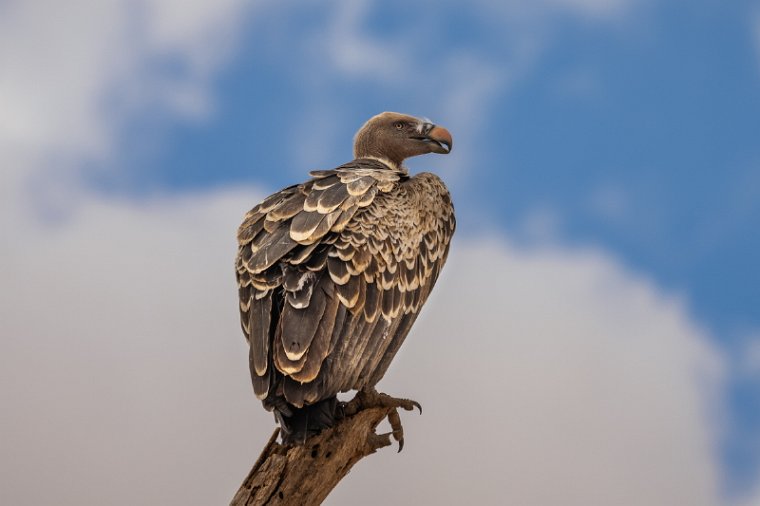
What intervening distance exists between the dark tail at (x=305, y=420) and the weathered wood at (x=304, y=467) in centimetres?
38

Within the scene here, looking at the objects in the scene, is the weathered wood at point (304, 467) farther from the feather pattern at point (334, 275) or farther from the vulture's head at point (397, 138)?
the vulture's head at point (397, 138)

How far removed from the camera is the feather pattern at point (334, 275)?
7312mm

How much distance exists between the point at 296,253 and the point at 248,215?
1088 mm

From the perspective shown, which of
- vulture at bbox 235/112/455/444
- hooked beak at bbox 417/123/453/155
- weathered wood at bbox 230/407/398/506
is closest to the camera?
vulture at bbox 235/112/455/444

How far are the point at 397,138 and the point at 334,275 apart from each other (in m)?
2.84

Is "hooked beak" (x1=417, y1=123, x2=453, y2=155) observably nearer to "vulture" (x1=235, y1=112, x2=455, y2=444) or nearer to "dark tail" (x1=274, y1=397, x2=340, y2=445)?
"vulture" (x1=235, y1=112, x2=455, y2=444)

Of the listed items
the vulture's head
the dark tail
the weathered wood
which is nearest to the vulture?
the dark tail

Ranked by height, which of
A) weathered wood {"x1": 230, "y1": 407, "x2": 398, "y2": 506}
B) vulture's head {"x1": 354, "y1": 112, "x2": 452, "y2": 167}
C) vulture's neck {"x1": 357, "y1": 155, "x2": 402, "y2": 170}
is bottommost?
weathered wood {"x1": 230, "y1": 407, "x2": 398, "y2": 506}

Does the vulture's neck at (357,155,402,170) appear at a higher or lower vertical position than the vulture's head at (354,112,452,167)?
lower

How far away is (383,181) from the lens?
870cm

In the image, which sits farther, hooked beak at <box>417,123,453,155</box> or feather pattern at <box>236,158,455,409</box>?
hooked beak at <box>417,123,453,155</box>

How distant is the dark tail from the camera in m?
7.32

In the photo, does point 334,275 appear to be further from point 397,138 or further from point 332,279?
point 397,138

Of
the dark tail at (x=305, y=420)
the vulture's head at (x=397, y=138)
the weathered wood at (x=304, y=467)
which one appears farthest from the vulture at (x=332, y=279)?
the vulture's head at (x=397, y=138)
